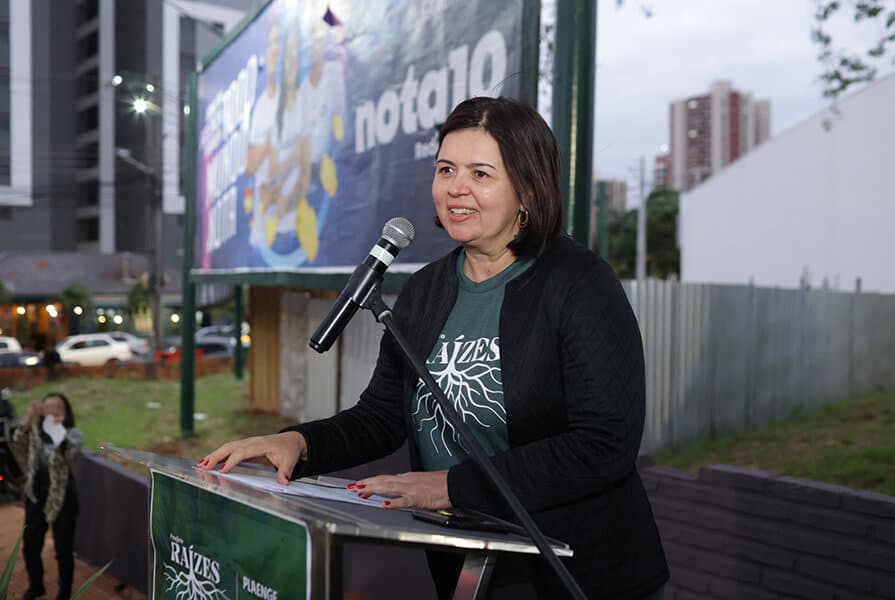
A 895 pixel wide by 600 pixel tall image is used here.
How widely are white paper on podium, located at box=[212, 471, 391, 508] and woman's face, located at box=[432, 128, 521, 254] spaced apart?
54cm

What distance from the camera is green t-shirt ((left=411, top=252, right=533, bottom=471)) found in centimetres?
168

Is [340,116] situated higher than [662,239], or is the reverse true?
[662,239]

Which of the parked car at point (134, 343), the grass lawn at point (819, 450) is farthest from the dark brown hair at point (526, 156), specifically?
the parked car at point (134, 343)

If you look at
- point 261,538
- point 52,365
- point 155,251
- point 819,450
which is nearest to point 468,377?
point 261,538

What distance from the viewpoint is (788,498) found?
3809mm

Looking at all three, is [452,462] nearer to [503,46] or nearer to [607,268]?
[607,268]

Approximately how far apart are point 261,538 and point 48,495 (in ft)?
18.1

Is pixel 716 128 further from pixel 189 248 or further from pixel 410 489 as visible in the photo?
pixel 410 489

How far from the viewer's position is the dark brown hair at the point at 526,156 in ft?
5.49

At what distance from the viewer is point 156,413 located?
49.4 ft

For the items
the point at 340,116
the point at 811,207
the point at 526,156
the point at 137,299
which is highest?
the point at 811,207

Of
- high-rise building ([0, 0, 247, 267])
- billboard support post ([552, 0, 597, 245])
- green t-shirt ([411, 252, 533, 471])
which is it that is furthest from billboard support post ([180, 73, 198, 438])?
high-rise building ([0, 0, 247, 267])

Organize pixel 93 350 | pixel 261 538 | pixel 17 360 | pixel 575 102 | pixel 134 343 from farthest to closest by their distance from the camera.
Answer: pixel 134 343, pixel 93 350, pixel 17 360, pixel 575 102, pixel 261 538

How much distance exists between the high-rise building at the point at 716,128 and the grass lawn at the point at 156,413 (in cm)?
10635
